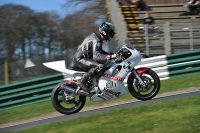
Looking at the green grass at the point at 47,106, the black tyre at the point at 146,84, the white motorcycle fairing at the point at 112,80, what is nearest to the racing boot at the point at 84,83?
the white motorcycle fairing at the point at 112,80

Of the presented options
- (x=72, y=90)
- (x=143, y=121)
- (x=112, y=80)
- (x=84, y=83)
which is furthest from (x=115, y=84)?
(x=143, y=121)

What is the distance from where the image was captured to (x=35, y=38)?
26.8 meters

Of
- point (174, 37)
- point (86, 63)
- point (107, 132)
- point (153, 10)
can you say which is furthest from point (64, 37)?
point (107, 132)

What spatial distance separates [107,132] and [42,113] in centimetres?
371

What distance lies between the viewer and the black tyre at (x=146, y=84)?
9594 mm

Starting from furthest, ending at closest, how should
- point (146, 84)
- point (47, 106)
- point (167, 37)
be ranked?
point (167, 37) < point (47, 106) < point (146, 84)

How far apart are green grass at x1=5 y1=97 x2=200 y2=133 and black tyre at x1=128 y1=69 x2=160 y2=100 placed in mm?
355

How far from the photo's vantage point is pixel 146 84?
31.3 feet

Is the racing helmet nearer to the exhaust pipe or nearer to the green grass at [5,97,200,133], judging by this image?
the exhaust pipe

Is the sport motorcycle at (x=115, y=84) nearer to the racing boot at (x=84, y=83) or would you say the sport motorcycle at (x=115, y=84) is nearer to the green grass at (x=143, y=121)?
the racing boot at (x=84, y=83)

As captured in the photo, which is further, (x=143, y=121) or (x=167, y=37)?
(x=167, y=37)

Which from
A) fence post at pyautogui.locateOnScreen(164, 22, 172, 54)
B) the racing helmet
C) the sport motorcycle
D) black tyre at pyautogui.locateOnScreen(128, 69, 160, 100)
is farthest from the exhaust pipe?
fence post at pyautogui.locateOnScreen(164, 22, 172, 54)

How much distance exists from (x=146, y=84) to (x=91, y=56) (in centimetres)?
129

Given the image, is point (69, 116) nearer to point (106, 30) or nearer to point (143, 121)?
point (106, 30)
